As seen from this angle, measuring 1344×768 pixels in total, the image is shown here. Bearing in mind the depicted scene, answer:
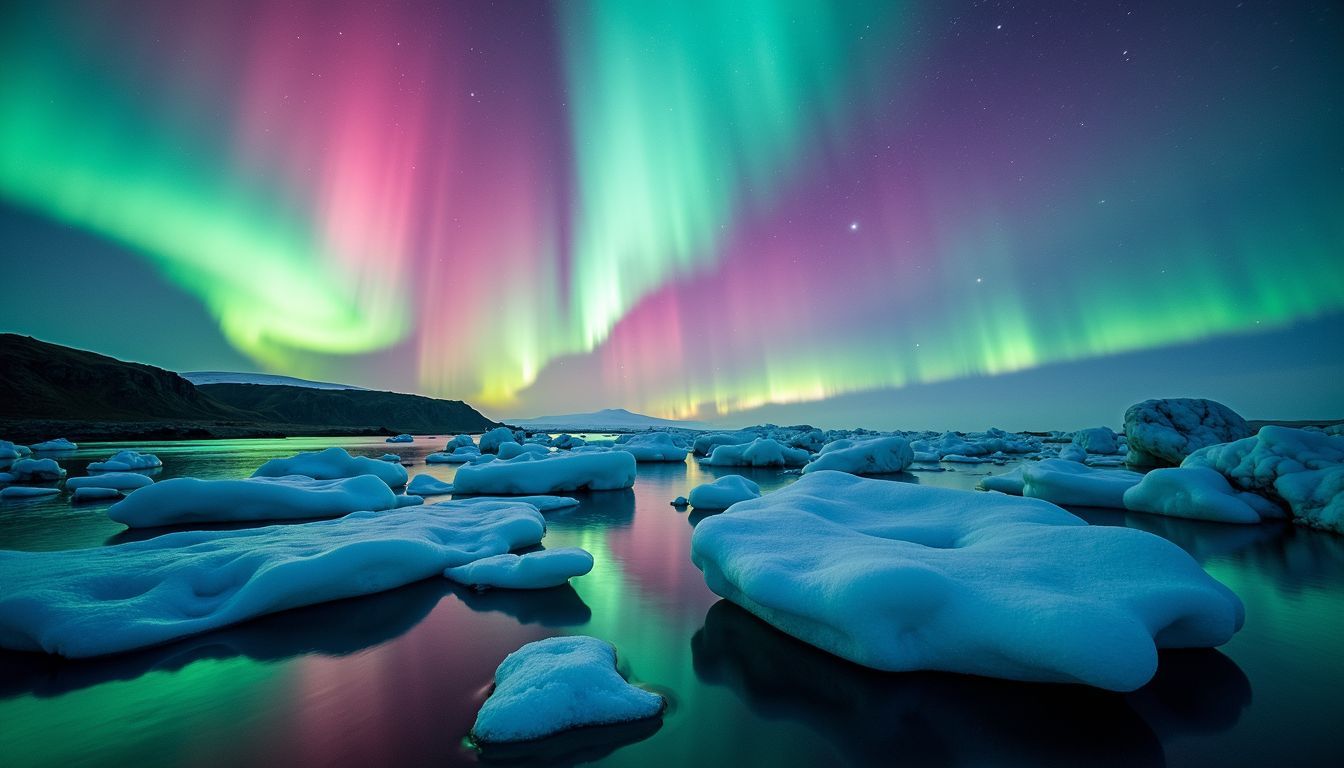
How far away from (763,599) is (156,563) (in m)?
5.81

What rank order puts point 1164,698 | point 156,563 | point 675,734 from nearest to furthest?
point 675,734 < point 1164,698 < point 156,563

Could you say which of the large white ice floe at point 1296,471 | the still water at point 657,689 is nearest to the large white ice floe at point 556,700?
the still water at point 657,689

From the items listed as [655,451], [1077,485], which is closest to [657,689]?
[1077,485]

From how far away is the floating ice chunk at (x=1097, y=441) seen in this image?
25844mm

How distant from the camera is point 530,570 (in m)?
5.43

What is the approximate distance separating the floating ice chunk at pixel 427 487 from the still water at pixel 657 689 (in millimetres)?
9545

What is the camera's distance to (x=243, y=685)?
11.0ft

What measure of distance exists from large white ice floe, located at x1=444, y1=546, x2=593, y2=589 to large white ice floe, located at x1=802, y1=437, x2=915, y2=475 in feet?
45.8

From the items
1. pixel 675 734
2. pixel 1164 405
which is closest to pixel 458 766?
pixel 675 734

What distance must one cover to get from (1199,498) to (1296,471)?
1.51 meters

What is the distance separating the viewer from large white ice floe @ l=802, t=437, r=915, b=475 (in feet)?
60.2

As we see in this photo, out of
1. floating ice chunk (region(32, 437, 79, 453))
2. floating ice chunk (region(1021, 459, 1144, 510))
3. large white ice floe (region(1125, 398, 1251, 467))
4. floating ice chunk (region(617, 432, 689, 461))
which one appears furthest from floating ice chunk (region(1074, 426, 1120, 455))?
floating ice chunk (region(32, 437, 79, 453))

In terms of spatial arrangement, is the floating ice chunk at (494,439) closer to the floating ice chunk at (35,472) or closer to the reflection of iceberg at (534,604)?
the floating ice chunk at (35,472)

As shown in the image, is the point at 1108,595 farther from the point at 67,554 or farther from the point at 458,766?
the point at 67,554
